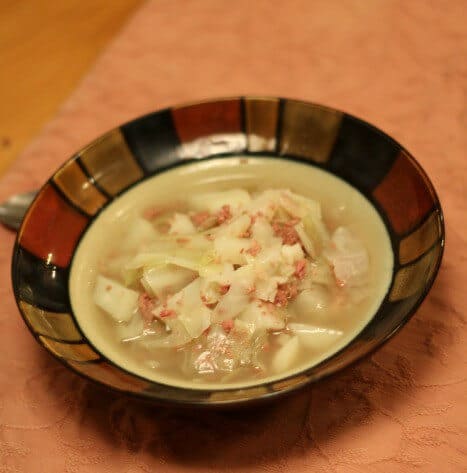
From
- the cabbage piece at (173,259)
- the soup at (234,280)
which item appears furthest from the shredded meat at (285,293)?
the cabbage piece at (173,259)

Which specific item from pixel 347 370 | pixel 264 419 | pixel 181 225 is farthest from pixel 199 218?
pixel 347 370

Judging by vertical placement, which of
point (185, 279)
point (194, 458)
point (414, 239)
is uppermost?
point (414, 239)

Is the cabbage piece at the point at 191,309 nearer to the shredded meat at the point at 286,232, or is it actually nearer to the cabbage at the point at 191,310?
the cabbage at the point at 191,310

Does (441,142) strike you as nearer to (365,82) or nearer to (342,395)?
(365,82)

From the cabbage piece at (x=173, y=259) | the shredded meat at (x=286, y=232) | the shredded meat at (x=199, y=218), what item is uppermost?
the shredded meat at (x=286, y=232)

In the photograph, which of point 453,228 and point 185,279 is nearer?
point 185,279

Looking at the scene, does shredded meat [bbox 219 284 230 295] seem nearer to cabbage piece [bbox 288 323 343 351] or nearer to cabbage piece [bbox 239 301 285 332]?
cabbage piece [bbox 239 301 285 332]

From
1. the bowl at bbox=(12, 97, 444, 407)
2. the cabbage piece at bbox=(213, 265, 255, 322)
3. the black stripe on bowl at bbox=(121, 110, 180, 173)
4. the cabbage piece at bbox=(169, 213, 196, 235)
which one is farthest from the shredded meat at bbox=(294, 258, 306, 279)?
the black stripe on bowl at bbox=(121, 110, 180, 173)

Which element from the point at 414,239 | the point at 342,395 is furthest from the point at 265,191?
the point at 342,395

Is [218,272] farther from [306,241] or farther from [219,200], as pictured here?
[219,200]
